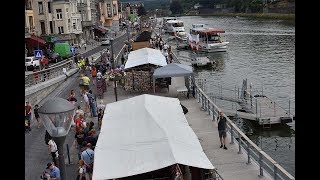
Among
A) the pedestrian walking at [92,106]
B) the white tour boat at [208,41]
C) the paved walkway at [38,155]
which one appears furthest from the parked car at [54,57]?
the pedestrian walking at [92,106]

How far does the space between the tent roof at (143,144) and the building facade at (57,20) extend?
186 feet

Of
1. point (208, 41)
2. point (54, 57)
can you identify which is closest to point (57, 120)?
point (54, 57)

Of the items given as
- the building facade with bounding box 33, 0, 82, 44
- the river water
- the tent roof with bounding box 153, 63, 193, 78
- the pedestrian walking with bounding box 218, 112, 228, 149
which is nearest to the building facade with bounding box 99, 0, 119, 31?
the building facade with bounding box 33, 0, 82, 44

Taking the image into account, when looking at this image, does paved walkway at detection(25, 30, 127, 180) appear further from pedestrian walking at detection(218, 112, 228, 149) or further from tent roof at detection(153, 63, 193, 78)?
pedestrian walking at detection(218, 112, 228, 149)

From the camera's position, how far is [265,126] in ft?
83.7

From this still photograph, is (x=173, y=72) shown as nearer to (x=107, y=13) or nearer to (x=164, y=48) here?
(x=164, y=48)

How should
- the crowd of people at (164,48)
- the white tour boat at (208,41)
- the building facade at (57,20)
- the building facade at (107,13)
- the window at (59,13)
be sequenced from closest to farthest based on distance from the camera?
the crowd of people at (164,48) < the white tour boat at (208,41) < the building facade at (57,20) < the window at (59,13) < the building facade at (107,13)

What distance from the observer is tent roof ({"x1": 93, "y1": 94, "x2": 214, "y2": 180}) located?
423 inches

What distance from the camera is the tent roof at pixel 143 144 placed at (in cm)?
1073

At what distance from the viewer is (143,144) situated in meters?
11.7

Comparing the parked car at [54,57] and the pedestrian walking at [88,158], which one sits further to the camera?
the parked car at [54,57]

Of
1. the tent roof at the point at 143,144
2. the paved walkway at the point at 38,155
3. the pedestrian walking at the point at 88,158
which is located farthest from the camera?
the paved walkway at the point at 38,155

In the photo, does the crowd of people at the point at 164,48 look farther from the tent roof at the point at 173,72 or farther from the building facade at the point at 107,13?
the building facade at the point at 107,13
